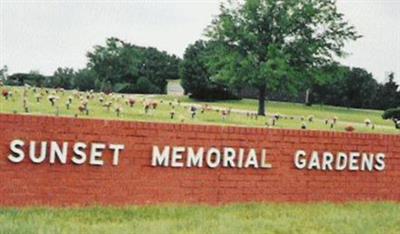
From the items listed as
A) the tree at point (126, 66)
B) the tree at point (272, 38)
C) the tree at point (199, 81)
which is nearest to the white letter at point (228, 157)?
the tree at point (272, 38)

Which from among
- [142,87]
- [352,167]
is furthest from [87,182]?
[142,87]

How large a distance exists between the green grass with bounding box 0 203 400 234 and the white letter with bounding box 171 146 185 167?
54 cm

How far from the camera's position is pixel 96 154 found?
8398 millimetres

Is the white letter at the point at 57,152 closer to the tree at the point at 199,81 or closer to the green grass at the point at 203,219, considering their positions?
the green grass at the point at 203,219

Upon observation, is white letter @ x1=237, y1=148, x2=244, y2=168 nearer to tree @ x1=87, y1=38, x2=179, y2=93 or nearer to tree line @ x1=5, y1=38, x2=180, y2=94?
tree line @ x1=5, y1=38, x2=180, y2=94

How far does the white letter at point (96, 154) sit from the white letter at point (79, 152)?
96mm

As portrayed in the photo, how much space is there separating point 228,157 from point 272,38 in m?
44.4

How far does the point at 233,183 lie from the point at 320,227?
4.92 feet

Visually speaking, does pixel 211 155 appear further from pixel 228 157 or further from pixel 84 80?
pixel 84 80

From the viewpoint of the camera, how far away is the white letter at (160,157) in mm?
8734

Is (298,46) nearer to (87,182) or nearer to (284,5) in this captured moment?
(284,5)

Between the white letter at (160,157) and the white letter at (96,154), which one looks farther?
the white letter at (160,157)

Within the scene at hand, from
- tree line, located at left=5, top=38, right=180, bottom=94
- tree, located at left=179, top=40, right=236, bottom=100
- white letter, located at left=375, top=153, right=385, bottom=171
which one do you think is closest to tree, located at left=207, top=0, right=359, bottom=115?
tree, located at left=179, top=40, right=236, bottom=100

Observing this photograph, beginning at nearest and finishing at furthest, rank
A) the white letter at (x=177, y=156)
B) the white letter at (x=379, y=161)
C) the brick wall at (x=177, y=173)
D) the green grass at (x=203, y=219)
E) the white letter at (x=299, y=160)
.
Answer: the green grass at (x=203, y=219) < the brick wall at (x=177, y=173) < the white letter at (x=177, y=156) < the white letter at (x=299, y=160) < the white letter at (x=379, y=161)
